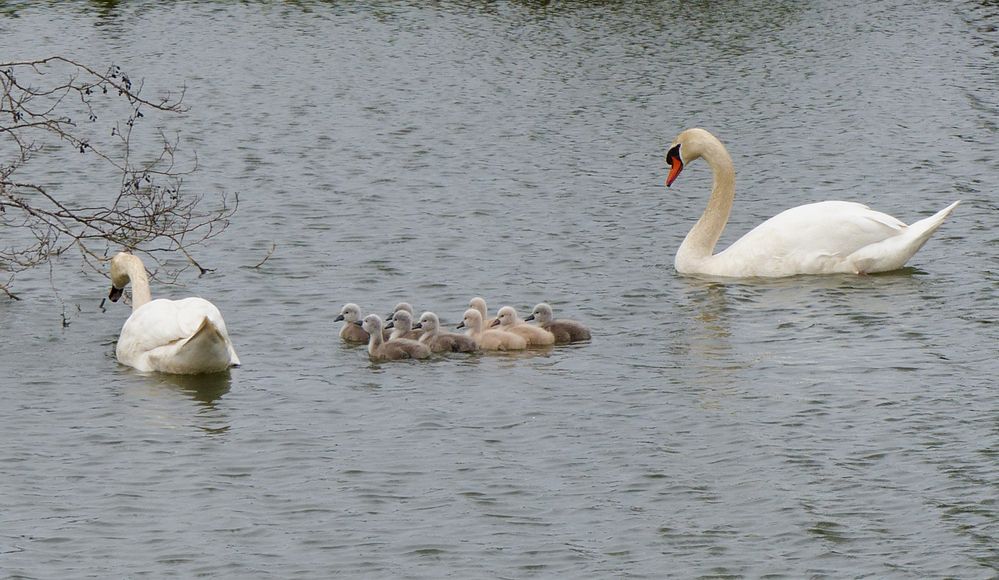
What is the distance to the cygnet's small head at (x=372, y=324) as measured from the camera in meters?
13.9

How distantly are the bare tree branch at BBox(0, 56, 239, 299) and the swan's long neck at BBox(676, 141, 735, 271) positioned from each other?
4.60 m

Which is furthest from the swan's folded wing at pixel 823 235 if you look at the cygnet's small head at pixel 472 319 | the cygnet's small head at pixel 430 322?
the cygnet's small head at pixel 430 322

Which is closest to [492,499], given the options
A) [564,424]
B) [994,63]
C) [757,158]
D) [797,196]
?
[564,424]

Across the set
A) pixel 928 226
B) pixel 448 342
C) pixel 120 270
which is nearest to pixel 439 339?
pixel 448 342

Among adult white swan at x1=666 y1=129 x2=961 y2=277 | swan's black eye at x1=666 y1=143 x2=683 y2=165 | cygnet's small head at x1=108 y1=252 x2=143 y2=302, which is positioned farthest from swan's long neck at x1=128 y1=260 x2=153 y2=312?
swan's black eye at x1=666 y1=143 x2=683 y2=165

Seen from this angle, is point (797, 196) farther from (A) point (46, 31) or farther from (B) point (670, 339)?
(A) point (46, 31)

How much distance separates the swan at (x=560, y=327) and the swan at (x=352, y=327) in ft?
4.81

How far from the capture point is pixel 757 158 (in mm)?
23031

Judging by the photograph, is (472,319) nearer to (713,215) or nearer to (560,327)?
(560,327)

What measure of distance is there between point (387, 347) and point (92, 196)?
24.8 feet

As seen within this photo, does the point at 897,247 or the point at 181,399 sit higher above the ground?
the point at 897,247

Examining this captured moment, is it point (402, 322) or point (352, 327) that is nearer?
point (402, 322)

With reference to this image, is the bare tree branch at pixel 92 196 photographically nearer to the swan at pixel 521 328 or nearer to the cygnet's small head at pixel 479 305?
the cygnet's small head at pixel 479 305

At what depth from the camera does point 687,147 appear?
18.4 meters
